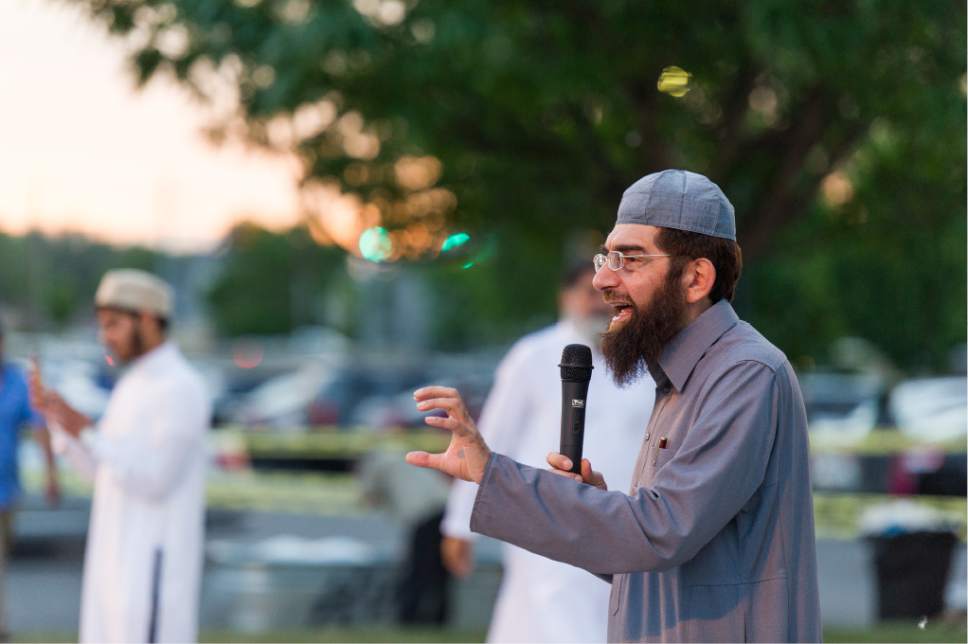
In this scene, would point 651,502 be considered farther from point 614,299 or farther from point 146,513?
point 146,513

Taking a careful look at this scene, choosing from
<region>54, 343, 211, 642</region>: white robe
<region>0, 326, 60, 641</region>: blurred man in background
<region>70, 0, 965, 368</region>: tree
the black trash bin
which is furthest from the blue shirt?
the black trash bin

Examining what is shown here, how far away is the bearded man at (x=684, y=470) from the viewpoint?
8.61ft

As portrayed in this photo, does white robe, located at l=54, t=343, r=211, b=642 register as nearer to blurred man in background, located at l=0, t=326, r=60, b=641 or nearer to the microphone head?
the microphone head

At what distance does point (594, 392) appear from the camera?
223 inches

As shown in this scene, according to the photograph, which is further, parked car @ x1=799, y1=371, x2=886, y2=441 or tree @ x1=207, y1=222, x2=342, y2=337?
tree @ x1=207, y1=222, x2=342, y2=337

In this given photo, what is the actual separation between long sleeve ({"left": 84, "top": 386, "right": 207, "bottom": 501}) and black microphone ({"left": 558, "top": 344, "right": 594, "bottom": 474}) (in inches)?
99.8

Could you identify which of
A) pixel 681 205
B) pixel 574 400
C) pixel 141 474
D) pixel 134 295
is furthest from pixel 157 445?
pixel 681 205

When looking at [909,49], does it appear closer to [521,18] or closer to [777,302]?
[521,18]

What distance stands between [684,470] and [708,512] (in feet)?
0.30

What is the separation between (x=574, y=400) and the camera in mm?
2908

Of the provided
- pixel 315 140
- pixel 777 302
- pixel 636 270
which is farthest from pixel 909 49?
pixel 777 302

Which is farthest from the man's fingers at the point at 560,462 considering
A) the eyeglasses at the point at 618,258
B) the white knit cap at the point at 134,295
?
the white knit cap at the point at 134,295

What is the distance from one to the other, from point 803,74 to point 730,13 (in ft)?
2.54

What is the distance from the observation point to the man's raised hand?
2639mm
